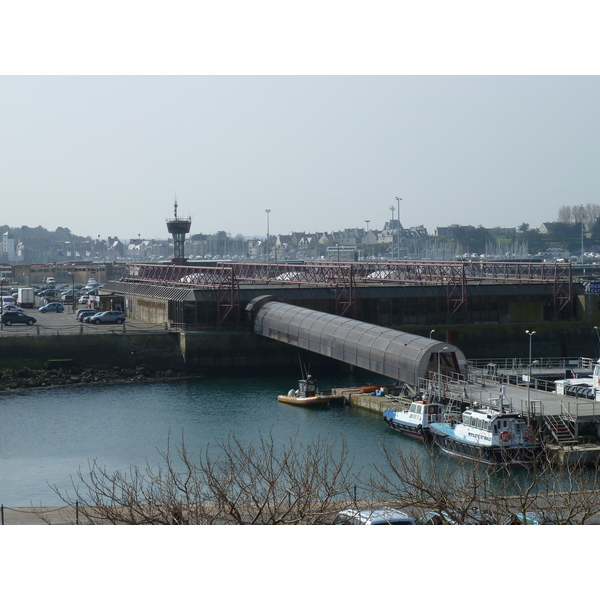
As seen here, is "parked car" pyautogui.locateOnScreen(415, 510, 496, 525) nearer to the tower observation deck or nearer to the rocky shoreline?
the rocky shoreline

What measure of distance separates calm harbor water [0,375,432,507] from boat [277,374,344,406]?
1.41 feet

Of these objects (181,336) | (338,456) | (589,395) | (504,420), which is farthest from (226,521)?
(181,336)

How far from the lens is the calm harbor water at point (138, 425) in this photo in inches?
1171

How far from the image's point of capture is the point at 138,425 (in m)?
36.3

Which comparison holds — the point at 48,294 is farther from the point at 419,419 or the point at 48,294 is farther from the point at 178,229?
the point at 419,419

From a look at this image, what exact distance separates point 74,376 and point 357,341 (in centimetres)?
1399

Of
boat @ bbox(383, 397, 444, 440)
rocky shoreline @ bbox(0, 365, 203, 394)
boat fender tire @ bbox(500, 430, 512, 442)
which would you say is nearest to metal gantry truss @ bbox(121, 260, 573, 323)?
rocky shoreline @ bbox(0, 365, 203, 394)

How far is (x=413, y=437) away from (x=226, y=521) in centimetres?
1924

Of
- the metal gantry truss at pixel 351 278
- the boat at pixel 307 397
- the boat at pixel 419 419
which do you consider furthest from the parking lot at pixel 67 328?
the boat at pixel 419 419

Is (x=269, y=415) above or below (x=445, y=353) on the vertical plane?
below

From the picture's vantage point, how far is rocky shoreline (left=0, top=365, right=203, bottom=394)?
44.8 meters

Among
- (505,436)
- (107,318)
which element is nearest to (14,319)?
(107,318)

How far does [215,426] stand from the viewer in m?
35.8

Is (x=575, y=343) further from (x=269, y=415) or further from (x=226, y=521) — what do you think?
(x=226, y=521)
